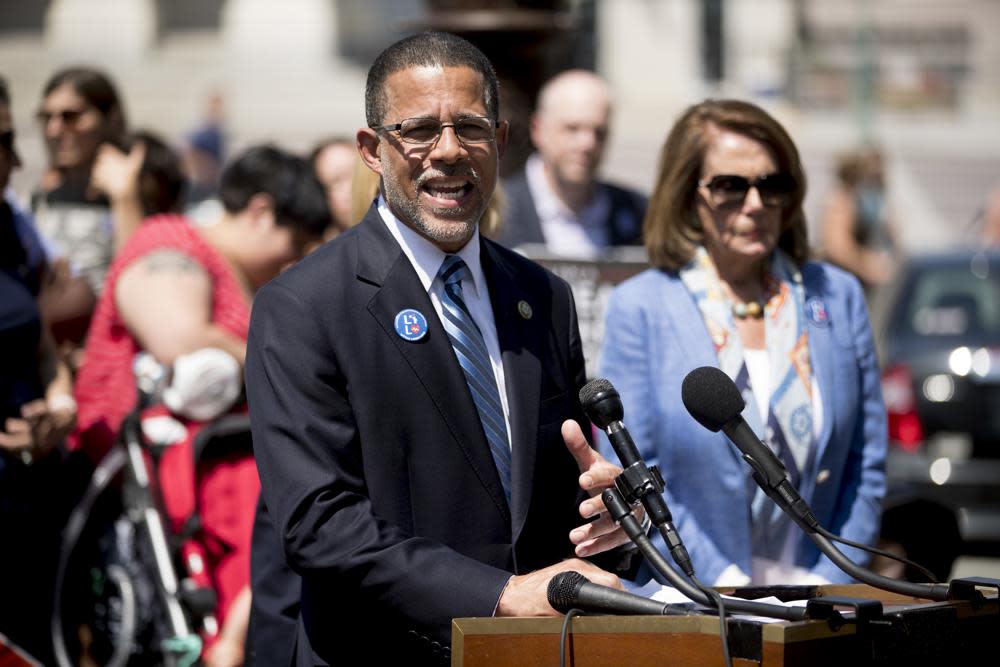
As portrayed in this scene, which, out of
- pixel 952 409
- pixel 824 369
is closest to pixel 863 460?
pixel 824 369

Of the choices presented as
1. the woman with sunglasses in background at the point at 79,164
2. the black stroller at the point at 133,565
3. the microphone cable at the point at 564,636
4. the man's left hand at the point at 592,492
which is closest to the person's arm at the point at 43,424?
the black stroller at the point at 133,565

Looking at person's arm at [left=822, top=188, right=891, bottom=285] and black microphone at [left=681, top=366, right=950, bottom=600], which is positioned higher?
black microphone at [left=681, top=366, right=950, bottom=600]

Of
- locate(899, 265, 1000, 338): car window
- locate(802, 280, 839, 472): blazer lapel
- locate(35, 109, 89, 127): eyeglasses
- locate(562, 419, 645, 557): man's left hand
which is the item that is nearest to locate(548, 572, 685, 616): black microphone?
locate(562, 419, 645, 557): man's left hand

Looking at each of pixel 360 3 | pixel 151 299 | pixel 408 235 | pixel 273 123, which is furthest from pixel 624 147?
pixel 408 235

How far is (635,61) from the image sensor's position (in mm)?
36562

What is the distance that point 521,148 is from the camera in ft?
29.0

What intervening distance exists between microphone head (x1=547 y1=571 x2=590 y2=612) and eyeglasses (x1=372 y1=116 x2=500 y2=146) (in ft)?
3.16

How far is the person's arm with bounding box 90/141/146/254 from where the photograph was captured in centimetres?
771

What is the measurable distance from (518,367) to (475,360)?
0.11m

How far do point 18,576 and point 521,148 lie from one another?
3.93 metres

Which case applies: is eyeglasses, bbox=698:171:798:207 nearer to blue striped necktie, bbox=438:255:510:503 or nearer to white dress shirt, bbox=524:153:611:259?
blue striped necktie, bbox=438:255:510:503

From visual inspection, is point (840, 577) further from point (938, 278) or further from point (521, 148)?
point (938, 278)

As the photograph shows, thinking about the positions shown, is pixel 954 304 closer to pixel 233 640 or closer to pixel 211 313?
pixel 211 313

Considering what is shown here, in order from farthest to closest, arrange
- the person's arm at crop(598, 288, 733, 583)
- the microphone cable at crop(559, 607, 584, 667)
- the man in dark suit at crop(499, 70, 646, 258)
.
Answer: the man in dark suit at crop(499, 70, 646, 258) → the person's arm at crop(598, 288, 733, 583) → the microphone cable at crop(559, 607, 584, 667)
